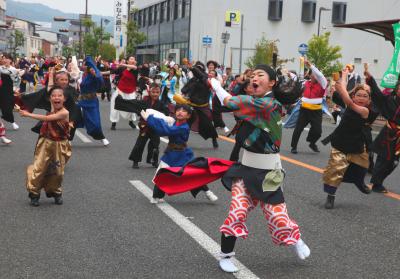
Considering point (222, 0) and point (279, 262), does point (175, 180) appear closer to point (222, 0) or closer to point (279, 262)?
point (279, 262)

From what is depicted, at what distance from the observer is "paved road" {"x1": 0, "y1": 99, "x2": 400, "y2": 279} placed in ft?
15.0

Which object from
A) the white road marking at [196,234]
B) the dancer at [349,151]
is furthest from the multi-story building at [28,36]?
the dancer at [349,151]

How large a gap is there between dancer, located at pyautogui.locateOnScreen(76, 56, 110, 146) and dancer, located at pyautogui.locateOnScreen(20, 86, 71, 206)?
16.7ft

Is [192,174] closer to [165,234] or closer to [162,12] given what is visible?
[165,234]

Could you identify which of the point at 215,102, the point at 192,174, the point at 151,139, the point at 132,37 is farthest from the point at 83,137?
the point at 132,37

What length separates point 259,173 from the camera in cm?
462

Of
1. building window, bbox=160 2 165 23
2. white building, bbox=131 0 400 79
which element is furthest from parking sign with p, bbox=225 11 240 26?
building window, bbox=160 2 165 23

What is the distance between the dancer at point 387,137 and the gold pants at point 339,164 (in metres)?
0.89

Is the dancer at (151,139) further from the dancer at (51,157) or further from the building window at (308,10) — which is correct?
the building window at (308,10)

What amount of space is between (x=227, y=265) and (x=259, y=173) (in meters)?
0.74

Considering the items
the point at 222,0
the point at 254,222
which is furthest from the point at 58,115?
the point at 222,0

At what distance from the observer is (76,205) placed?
6.69 meters

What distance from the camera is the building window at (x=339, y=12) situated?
183 feet

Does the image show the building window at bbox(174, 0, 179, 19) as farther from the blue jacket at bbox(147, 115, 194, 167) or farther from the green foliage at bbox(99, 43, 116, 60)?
the blue jacket at bbox(147, 115, 194, 167)
